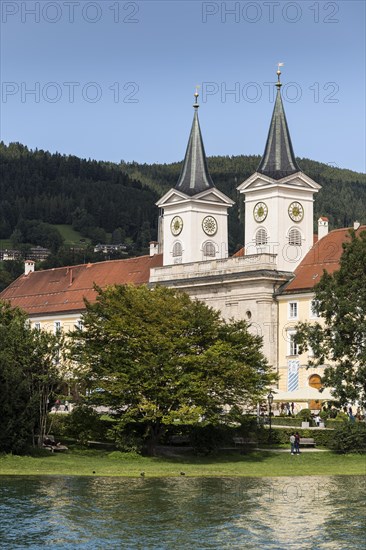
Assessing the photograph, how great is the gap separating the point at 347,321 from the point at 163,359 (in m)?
8.79

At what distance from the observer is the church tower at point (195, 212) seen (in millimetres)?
97125

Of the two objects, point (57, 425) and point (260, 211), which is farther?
point (260, 211)

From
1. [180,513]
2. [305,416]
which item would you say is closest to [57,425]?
[305,416]

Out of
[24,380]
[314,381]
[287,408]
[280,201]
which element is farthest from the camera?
[280,201]

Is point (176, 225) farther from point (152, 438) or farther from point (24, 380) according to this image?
point (24, 380)

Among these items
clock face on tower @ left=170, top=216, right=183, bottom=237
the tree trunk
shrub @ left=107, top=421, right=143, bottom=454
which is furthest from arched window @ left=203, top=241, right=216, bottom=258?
the tree trunk

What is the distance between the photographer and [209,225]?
98625 millimetres

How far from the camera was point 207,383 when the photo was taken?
5734 centimetres

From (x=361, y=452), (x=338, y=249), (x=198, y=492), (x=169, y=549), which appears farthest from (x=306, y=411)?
(x=169, y=549)

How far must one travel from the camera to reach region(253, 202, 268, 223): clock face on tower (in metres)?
92.4

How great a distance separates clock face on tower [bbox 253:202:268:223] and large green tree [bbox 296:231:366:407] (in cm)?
3425

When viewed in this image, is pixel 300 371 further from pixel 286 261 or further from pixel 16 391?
pixel 16 391

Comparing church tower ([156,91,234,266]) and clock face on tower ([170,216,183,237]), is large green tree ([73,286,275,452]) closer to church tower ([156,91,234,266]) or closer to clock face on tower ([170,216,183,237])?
church tower ([156,91,234,266])

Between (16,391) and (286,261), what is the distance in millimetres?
40348
